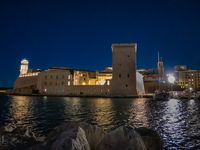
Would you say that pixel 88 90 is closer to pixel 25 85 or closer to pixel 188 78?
pixel 25 85

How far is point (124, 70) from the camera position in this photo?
6322 cm

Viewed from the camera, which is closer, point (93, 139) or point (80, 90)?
point (93, 139)

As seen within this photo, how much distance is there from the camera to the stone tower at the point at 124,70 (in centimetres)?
6178

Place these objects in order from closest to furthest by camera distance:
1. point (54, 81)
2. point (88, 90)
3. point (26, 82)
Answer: point (88, 90) → point (54, 81) → point (26, 82)

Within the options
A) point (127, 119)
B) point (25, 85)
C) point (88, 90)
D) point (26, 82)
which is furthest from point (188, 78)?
point (127, 119)

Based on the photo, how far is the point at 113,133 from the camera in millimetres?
5875

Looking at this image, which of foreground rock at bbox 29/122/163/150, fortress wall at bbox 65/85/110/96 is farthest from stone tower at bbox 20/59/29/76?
foreground rock at bbox 29/122/163/150

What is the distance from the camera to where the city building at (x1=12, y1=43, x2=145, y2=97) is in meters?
62.4

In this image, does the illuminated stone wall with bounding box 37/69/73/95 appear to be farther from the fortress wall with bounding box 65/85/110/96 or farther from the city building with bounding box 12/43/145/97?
the fortress wall with bounding box 65/85/110/96

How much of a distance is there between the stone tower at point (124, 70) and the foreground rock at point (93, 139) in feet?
180

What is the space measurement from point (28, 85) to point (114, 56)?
1418 inches

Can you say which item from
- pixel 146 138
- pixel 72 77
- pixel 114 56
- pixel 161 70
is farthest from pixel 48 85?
pixel 146 138

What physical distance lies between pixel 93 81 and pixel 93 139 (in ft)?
232

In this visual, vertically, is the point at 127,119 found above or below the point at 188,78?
below
